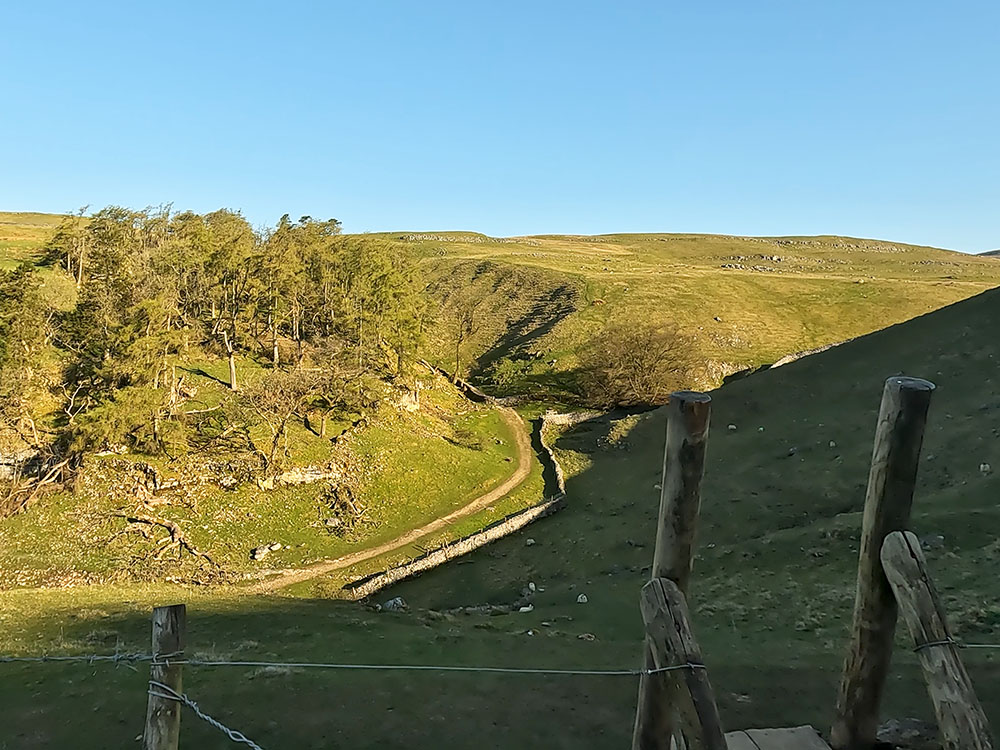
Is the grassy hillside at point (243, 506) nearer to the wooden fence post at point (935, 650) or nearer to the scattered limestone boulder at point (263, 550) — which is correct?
the scattered limestone boulder at point (263, 550)

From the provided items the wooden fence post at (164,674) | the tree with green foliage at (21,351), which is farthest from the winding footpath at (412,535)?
the wooden fence post at (164,674)

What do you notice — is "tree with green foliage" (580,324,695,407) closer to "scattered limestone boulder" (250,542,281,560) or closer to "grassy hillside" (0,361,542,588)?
"grassy hillside" (0,361,542,588)

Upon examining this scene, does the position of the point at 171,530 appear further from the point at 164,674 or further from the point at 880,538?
the point at 880,538

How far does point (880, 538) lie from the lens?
6.93 metres

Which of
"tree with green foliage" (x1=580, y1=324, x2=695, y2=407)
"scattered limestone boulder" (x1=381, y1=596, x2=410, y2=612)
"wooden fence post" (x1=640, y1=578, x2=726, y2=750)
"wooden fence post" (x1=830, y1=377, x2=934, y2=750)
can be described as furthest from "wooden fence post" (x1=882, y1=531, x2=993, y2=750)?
"tree with green foliage" (x1=580, y1=324, x2=695, y2=407)

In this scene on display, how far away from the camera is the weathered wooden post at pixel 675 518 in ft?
22.0

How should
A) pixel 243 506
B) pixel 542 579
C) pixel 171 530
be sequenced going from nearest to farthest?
pixel 542 579, pixel 171 530, pixel 243 506

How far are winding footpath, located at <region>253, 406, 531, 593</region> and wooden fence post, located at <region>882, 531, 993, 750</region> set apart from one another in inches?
1183

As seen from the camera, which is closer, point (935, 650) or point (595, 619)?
point (935, 650)

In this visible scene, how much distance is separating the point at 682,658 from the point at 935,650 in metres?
2.32

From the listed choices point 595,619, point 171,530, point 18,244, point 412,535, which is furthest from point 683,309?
point 18,244

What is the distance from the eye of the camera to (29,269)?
3844 cm

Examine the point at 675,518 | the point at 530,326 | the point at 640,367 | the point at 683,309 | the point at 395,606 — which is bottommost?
the point at 395,606

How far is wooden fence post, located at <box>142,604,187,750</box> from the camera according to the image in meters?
6.19
